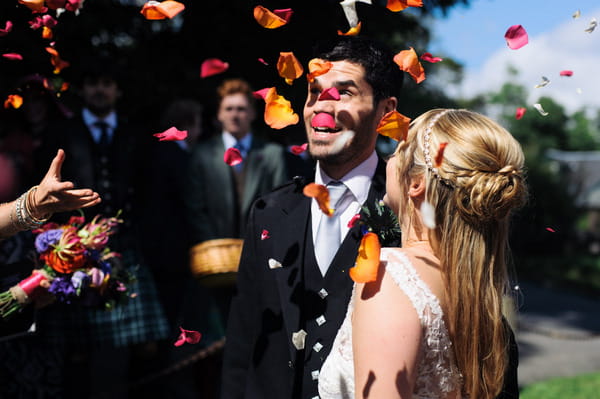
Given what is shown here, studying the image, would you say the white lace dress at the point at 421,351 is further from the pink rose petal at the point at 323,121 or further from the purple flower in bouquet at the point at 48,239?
the purple flower in bouquet at the point at 48,239

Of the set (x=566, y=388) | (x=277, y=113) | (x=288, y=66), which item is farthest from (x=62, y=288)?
(x=566, y=388)

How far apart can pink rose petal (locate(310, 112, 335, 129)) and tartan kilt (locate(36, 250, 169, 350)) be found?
2268mm

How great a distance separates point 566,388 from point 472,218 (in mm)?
4965

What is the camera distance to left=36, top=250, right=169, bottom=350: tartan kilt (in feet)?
13.5

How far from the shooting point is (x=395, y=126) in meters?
1.88

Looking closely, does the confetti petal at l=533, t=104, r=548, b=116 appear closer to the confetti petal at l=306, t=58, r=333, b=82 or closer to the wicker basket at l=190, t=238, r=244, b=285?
the confetti petal at l=306, t=58, r=333, b=82

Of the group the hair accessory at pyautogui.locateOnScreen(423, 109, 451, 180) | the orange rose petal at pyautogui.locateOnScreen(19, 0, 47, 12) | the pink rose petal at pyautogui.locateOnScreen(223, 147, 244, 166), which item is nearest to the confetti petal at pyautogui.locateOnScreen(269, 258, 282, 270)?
the pink rose petal at pyautogui.locateOnScreen(223, 147, 244, 166)

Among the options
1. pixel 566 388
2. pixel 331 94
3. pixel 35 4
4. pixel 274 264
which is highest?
pixel 35 4

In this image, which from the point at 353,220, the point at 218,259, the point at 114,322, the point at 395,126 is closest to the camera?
the point at 395,126

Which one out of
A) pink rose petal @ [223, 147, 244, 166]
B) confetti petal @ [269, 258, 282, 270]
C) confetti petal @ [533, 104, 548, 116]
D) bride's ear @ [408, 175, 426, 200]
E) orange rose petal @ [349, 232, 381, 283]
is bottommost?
confetti petal @ [269, 258, 282, 270]

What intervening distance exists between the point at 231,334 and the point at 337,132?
0.91m

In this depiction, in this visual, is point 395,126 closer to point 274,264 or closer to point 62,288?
point 274,264

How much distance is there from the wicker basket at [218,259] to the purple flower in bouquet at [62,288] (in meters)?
1.24

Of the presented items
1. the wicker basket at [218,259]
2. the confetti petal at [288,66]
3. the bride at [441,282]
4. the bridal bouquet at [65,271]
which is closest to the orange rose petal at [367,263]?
the bride at [441,282]
